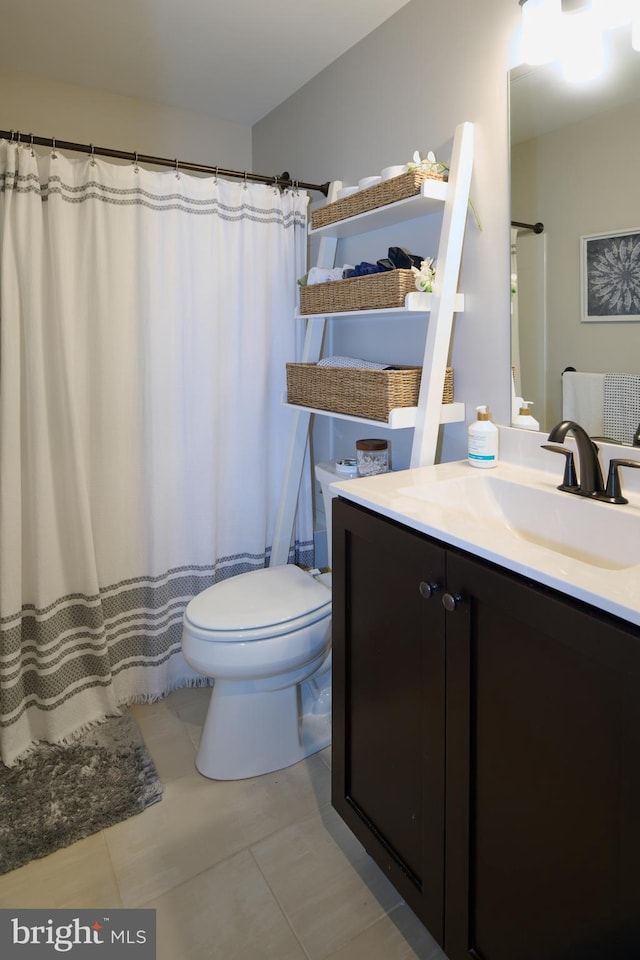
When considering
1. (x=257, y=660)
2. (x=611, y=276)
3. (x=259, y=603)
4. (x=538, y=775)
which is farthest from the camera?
(x=259, y=603)

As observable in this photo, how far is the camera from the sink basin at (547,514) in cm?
112

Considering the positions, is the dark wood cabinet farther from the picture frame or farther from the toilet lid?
the picture frame

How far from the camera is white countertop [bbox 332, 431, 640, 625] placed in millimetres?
799

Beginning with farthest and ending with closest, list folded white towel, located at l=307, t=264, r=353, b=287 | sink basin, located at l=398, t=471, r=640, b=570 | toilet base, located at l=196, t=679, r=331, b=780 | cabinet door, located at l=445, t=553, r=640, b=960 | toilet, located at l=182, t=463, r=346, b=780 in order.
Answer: folded white towel, located at l=307, t=264, r=353, b=287, toilet base, located at l=196, t=679, r=331, b=780, toilet, located at l=182, t=463, r=346, b=780, sink basin, located at l=398, t=471, r=640, b=570, cabinet door, located at l=445, t=553, r=640, b=960

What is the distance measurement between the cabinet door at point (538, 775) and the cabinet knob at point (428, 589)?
1.8 inches

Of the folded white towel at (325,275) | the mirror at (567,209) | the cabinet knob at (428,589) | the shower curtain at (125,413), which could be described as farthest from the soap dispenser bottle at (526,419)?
the shower curtain at (125,413)

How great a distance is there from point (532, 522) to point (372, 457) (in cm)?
62

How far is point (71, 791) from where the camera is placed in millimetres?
1710

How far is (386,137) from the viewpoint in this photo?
72.6 inches

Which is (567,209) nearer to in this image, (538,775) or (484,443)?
(484,443)

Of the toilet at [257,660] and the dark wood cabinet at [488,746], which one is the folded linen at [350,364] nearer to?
the toilet at [257,660]

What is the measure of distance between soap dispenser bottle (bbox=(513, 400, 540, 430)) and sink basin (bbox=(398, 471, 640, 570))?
0.18 meters

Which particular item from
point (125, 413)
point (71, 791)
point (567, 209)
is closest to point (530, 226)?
point (567, 209)

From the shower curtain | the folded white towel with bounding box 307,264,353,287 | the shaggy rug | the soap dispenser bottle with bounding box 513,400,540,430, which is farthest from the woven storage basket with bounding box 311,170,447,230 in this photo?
the shaggy rug
